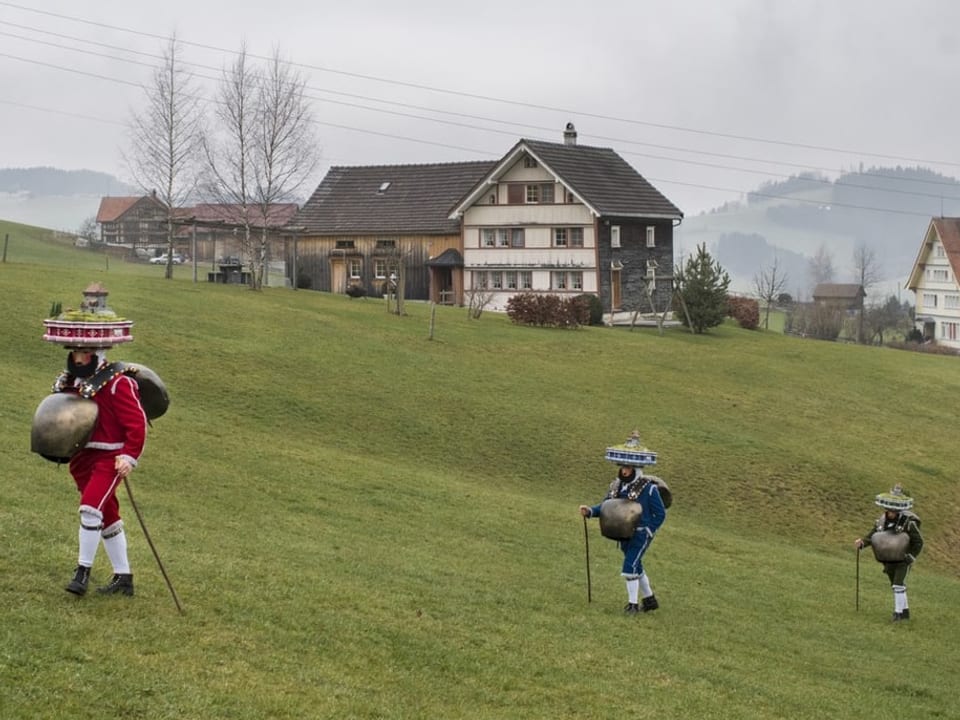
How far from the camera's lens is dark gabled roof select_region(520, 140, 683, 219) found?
218 feet

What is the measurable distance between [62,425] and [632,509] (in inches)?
272

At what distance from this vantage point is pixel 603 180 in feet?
228

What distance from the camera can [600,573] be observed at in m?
17.7

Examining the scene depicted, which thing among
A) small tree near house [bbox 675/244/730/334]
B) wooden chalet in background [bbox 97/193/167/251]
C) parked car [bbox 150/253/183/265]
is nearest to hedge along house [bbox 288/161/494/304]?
small tree near house [bbox 675/244/730/334]

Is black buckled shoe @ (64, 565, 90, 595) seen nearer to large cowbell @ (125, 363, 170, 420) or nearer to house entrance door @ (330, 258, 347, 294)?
large cowbell @ (125, 363, 170, 420)

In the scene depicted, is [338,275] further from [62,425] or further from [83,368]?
[62,425]

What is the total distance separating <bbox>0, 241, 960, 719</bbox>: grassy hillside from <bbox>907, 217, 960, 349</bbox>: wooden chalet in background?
64316mm

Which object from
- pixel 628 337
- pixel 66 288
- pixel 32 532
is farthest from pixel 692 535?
pixel 628 337

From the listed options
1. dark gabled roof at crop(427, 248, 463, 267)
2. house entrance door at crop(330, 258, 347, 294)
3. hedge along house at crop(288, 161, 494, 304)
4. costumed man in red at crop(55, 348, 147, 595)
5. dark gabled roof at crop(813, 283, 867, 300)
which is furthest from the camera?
dark gabled roof at crop(813, 283, 867, 300)

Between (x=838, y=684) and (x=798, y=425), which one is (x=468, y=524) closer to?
(x=838, y=684)

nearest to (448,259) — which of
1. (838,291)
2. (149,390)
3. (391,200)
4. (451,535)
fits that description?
(391,200)

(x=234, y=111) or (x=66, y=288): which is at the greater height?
(x=234, y=111)

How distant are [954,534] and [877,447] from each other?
6.38m

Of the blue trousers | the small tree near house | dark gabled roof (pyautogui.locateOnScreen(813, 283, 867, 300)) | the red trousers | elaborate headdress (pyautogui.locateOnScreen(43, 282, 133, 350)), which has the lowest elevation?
the blue trousers
